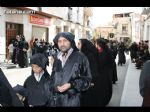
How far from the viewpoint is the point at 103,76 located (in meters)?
7.27

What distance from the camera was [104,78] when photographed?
23.9 feet

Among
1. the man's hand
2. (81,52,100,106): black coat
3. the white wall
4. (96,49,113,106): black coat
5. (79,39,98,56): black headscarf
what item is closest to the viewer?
the man's hand

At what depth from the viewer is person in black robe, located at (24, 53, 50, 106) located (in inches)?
160

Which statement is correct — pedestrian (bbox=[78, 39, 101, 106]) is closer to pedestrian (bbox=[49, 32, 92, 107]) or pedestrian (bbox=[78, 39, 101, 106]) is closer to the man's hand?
pedestrian (bbox=[49, 32, 92, 107])

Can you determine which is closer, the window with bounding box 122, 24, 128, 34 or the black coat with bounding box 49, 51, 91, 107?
the black coat with bounding box 49, 51, 91, 107

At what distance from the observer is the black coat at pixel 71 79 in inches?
152

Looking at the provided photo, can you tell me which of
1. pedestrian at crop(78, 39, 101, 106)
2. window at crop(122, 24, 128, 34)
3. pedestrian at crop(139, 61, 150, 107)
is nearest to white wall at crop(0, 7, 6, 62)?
pedestrian at crop(78, 39, 101, 106)

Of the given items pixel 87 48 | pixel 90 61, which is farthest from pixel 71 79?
pixel 87 48

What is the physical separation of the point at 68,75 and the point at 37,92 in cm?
47

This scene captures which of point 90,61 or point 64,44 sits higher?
point 64,44

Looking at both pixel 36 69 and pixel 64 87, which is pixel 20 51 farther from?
pixel 64 87

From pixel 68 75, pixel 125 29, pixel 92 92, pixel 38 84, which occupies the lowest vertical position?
pixel 92 92

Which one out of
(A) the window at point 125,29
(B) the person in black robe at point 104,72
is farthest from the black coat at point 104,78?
(A) the window at point 125,29
